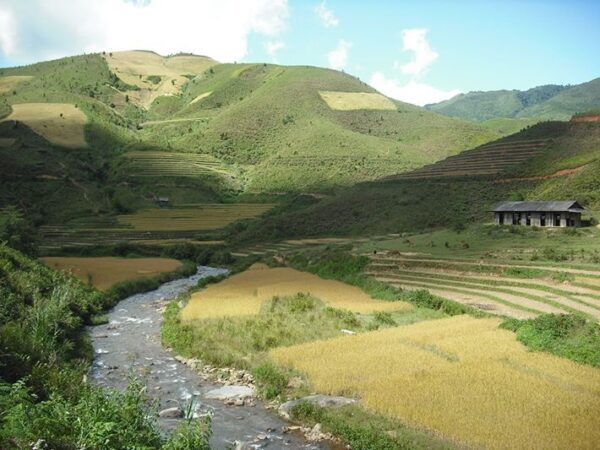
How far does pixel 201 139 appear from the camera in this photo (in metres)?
140

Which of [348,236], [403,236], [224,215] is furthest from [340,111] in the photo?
[403,236]

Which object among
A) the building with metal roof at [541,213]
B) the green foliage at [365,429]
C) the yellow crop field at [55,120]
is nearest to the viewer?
the green foliage at [365,429]

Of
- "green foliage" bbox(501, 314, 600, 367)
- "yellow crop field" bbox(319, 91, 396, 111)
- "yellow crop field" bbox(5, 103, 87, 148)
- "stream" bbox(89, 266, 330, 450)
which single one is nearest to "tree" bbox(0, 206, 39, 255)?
"stream" bbox(89, 266, 330, 450)

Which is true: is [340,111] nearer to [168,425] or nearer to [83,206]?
[83,206]

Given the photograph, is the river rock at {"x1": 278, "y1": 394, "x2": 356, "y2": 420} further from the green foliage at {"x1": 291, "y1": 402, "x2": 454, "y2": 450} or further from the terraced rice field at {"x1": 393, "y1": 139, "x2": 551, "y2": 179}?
the terraced rice field at {"x1": 393, "y1": 139, "x2": 551, "y2": 179}

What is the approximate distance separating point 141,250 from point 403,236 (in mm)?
29111

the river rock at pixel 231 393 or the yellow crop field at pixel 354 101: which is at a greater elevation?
the yellow crop field at pixel 354 101

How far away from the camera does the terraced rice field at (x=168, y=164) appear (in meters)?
109

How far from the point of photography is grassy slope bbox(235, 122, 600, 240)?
58531 mm

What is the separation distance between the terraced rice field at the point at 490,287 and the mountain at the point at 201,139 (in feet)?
193

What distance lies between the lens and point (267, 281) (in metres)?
40.3

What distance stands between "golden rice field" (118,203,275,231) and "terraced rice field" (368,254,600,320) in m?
41.3

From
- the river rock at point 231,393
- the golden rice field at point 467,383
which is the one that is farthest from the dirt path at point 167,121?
the river rock at point 231,393

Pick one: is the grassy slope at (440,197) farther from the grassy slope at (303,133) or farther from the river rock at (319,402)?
the river rock at (319,402)
